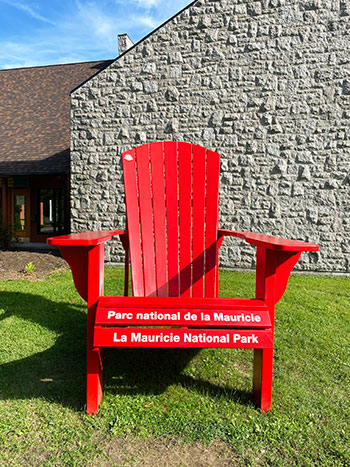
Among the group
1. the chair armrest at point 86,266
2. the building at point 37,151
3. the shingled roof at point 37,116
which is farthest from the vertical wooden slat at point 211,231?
the building at point 37,151

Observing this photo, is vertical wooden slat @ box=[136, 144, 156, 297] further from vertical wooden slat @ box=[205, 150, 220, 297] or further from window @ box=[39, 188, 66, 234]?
window @ box=[39, 188, 66, 234]

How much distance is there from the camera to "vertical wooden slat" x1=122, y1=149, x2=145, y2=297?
238cm

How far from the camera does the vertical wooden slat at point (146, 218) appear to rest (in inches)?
96.7

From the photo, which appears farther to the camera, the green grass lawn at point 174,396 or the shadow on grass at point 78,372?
the shadow on grass at point 78,372

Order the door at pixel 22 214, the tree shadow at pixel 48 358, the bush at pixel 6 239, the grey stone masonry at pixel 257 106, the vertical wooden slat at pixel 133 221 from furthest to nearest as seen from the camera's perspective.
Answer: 1. the door at pixel 22 214
2. the bush at pixel 6 239
3. the grey stone masonry at pixel 257 106
4. the vertical wooden slat at pixel 133 221
5. the tree shadow at pixel 48 358

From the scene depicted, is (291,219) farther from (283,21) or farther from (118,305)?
(118,305)

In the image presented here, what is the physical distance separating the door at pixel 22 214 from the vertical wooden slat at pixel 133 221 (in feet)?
33.0

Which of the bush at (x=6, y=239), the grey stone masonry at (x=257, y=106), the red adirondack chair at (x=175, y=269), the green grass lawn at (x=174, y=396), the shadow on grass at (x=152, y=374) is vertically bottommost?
the shadow on grass at (x=152, y=374)

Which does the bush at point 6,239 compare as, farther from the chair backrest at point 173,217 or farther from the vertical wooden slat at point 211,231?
the vertical wooden slat at point 211,231

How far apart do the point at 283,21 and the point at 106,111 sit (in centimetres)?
339

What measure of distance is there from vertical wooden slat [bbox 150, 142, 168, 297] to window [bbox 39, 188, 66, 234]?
9.10 m

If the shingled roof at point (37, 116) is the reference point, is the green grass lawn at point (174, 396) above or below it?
below

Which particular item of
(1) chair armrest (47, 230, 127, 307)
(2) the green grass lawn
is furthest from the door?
(1) chair armrest (47, 230, 127, 307)

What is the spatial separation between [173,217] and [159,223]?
0.12 meters
